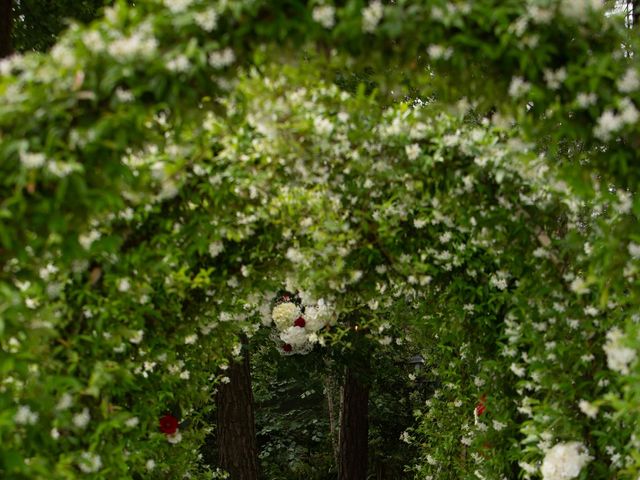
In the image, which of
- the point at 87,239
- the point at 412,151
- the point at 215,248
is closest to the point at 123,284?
the point at 87,239

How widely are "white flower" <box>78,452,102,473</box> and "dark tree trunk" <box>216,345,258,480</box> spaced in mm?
3577

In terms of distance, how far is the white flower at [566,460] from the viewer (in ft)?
10.1

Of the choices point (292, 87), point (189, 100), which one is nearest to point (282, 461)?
point (292, 87)

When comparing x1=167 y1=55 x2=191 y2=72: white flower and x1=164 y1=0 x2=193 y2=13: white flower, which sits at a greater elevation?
x1=164 y1=0 x2=193 y2=13: white flower

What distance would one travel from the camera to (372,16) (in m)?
2.11

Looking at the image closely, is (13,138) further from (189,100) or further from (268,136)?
(268,136)

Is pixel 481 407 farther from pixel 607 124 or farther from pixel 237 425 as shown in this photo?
pixel 607 124

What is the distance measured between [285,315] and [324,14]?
4.85m

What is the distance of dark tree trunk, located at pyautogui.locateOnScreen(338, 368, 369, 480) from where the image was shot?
24.8ft

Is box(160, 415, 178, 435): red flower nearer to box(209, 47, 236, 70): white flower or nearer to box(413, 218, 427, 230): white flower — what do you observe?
box(413, 218, 427, 230): white flower

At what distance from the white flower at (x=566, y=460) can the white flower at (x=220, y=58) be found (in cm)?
214

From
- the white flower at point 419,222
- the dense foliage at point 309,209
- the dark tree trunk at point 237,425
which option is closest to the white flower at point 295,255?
the dense foliage at point 309,209

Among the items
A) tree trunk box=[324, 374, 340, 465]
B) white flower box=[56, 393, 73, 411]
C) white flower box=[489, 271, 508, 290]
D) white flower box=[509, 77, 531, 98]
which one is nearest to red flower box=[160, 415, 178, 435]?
white flower box=[56, 393, 73, 411]

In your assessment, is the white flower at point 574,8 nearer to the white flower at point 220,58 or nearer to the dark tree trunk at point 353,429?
the white flower at point 220,58
